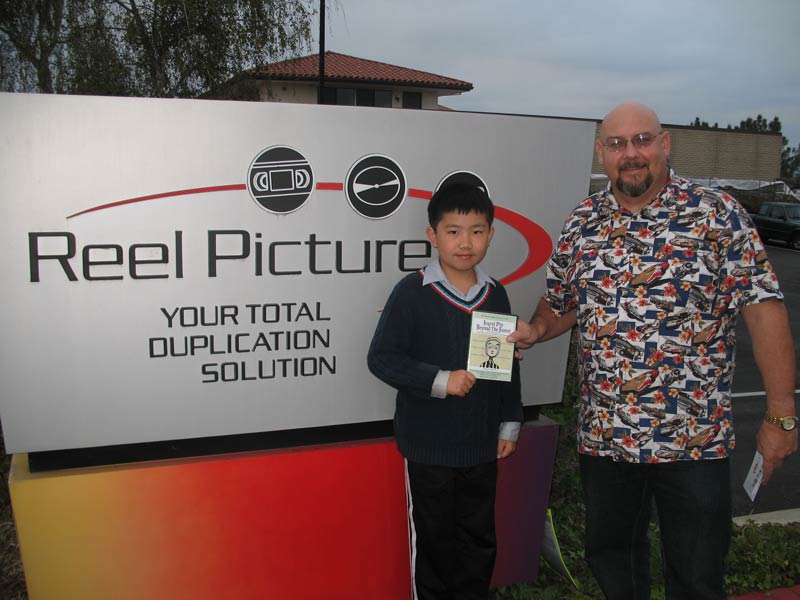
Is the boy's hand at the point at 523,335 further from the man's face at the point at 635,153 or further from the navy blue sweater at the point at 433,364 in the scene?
the man's face at the point at 635,153

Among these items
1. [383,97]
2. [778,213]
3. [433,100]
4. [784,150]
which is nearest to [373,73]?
[383,97]

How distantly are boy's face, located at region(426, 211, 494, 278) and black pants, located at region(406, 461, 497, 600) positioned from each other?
0.71 metres

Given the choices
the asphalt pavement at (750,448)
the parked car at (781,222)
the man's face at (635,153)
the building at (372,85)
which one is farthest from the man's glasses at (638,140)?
the building at (372,85)

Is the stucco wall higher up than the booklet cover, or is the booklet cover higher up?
the stucco wall

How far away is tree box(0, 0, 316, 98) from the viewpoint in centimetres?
870

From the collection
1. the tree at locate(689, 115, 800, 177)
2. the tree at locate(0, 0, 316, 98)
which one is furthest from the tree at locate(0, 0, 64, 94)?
the tree at locate(689, 115, 800, 177)

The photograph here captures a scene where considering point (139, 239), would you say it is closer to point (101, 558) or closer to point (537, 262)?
point (101, 558)

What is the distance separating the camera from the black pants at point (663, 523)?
7.04ft

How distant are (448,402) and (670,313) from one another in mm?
761

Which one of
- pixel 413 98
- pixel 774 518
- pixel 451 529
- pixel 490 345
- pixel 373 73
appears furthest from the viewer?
pixel 413 98

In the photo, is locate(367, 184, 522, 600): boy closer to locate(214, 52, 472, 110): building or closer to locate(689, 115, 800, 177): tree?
locate(214, 52, 472, 110): building

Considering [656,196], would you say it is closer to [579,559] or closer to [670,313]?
[670,313]

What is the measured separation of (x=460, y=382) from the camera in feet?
6.93

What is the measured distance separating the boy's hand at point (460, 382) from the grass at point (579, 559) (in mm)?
1381
